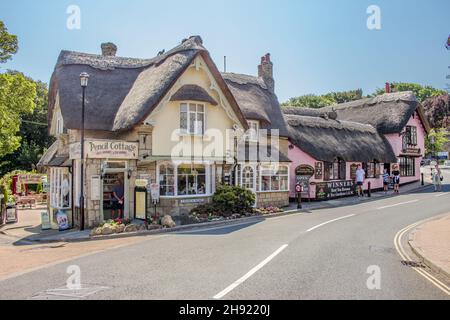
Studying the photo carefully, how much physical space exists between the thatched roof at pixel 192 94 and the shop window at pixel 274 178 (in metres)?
5.97

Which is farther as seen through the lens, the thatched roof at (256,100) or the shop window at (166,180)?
the thatched roof at (256,100)

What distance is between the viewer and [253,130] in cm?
2500

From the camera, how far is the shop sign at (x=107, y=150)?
1648cm

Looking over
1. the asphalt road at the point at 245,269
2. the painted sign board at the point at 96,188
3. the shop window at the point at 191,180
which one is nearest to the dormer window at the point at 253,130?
the shop window at the point at 191,180

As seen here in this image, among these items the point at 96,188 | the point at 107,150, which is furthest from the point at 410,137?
the point at 96,188

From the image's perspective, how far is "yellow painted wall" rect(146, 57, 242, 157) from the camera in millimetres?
18562

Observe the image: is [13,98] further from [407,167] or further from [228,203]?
[407,167]

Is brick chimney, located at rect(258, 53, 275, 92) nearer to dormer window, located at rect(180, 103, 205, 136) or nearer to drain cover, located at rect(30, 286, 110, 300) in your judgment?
dormer window, located at rect(180, 103, 205, 136)

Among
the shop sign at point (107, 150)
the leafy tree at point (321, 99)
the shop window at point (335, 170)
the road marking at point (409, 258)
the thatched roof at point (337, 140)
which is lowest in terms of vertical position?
the road marking at point (409, 258)

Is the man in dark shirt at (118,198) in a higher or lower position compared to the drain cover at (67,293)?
higher

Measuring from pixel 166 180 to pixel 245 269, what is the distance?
34.0 feet

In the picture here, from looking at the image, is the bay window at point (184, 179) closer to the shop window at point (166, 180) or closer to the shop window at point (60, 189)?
the shop window at point (166, 180)

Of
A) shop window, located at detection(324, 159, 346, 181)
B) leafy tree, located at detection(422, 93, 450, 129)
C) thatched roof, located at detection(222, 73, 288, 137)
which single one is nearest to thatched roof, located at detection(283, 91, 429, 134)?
thatched roof, located at detection(222, 73, 288, 137)
